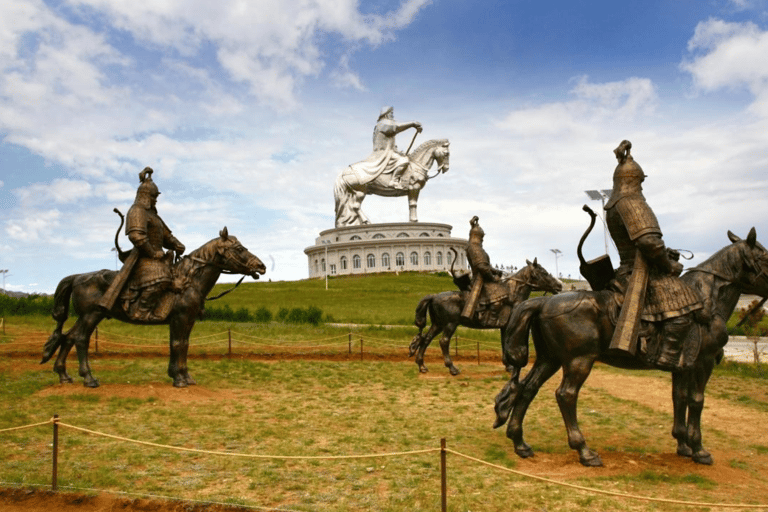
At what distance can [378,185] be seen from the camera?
217 ft

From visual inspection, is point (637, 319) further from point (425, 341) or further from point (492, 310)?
point (425, 341)

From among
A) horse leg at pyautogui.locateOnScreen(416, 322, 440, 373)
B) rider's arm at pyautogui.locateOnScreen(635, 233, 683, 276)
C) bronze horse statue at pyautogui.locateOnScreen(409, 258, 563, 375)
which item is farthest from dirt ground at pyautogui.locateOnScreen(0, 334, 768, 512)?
horse leg at pyautogui.locateOnScreen(416, 322, 440, 373)

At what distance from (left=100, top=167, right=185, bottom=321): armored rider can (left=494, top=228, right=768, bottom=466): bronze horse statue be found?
7747 mm

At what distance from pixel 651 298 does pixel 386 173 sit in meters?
58.2

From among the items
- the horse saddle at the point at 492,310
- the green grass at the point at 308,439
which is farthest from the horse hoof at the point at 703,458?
the horse saddle at the point at 492,310

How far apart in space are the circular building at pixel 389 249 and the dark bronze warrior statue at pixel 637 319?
54624mm

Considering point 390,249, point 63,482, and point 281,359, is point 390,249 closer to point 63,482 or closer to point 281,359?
point 281,359

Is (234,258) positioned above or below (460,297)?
above

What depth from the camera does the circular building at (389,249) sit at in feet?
211

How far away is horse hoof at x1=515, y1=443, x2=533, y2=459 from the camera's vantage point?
8883 millimetres

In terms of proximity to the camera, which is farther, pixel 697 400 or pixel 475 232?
pixel 475 232

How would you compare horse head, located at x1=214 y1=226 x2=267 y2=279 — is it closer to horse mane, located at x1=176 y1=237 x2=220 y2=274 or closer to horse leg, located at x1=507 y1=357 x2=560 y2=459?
horse mane, located at x1=176 y1=237 x2=220 y2=274

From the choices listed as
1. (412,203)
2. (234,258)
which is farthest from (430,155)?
(234,258)

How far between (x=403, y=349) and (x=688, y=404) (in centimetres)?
1483
